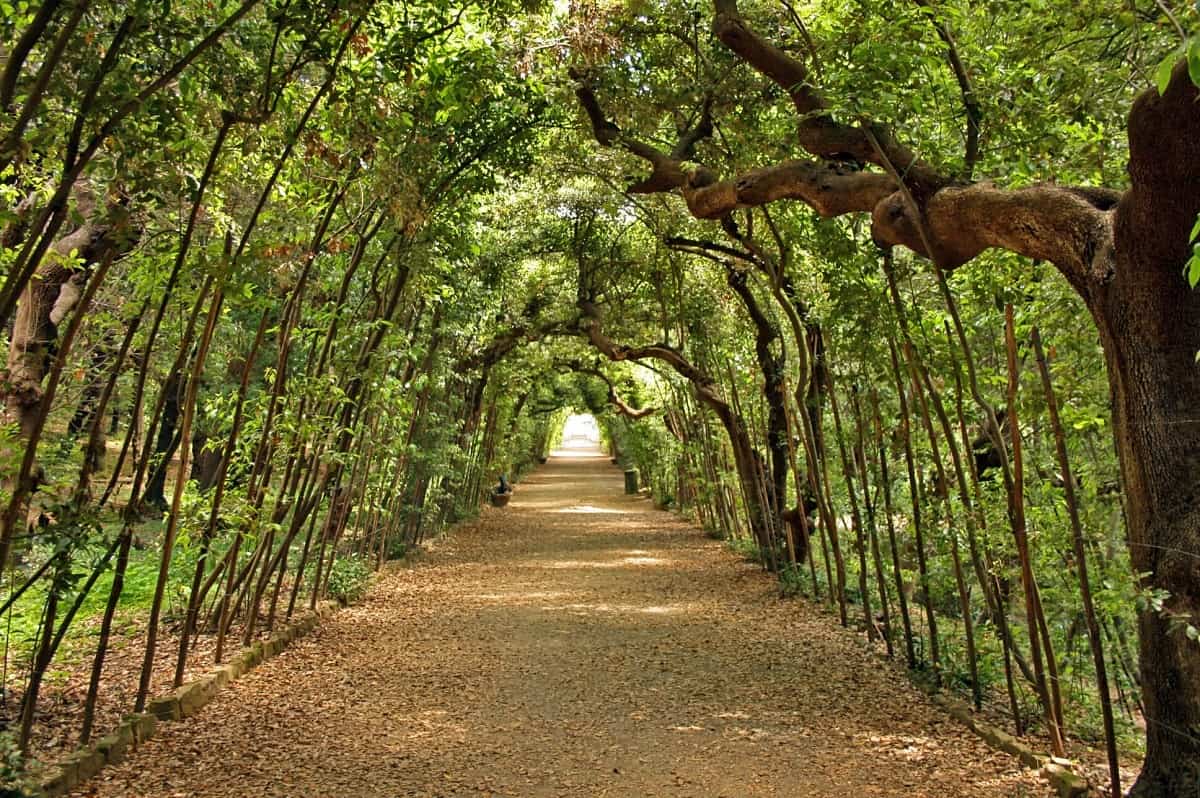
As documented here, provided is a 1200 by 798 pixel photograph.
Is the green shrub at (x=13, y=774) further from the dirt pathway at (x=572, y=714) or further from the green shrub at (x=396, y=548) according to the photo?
the green shrub at (x=396, y=548)

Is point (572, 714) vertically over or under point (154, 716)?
under

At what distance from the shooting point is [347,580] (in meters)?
7.96

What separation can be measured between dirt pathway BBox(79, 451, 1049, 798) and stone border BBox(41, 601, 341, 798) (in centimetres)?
7

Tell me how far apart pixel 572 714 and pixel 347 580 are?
12.6 feet

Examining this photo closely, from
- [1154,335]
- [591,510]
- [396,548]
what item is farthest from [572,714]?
[591,510]

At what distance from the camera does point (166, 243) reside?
4.09 meters

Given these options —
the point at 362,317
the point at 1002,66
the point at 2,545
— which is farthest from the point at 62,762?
the point at 1002,66

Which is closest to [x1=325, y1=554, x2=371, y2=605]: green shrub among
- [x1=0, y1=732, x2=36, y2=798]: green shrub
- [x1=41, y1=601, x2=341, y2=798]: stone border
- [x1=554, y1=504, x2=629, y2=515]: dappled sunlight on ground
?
[x1=41, y1=601, x2=341, y2=798]: stone border

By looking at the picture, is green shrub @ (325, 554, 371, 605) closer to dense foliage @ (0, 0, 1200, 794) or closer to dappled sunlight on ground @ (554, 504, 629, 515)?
dense foliage @ (0, 0, 1200, 794)

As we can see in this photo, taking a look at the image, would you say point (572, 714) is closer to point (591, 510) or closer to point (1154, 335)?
point (1154, 335)

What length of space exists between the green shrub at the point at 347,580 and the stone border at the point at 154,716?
141 cm

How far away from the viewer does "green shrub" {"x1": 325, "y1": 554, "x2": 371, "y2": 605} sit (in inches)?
305

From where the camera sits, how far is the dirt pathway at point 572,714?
3.66 metres

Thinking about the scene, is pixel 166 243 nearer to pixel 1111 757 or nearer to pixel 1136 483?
pixel 1136 483
